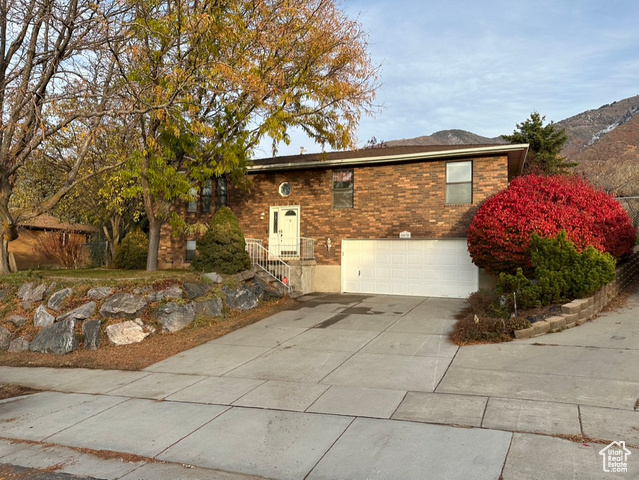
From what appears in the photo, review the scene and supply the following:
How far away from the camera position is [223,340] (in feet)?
33.1

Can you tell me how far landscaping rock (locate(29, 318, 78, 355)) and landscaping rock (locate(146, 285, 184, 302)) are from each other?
167 centimetres

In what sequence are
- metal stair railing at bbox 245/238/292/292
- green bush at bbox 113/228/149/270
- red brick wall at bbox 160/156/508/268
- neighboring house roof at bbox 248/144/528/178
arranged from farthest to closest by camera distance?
green bush at bbox 113/228/149/270
metal stair railing at bbox 245/238/292/292
red brick wall at bbox 160/156/508/268
neighboring house roof at bbox 248/144/528/178

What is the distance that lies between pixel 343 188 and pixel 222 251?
5.25 m

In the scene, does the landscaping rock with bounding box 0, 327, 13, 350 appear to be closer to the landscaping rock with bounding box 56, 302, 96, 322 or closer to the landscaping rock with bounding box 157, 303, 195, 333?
the landscaping rock with bounding box 56, 302, 96, 322

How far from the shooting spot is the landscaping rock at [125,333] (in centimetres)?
1000

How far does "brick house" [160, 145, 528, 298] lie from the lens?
1516 centimetres

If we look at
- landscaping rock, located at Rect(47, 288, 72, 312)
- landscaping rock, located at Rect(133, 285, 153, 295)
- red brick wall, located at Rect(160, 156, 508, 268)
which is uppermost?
red brick wall, located at Rect(160, 156, 508, 268)

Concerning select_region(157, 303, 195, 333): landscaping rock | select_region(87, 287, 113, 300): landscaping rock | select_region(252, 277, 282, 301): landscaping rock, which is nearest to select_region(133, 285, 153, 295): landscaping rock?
select_region(87, 287, 113, 300): landscaping rock

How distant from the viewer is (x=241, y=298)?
13016mm

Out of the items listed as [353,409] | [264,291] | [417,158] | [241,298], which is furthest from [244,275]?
[353,409]

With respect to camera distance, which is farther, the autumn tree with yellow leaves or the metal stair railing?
the metal stair railing

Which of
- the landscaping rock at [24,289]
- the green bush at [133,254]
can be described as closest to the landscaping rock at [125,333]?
the landscaping rock at [24,289]

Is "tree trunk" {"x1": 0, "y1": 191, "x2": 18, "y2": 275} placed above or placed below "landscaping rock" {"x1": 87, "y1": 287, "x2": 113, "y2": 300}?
above

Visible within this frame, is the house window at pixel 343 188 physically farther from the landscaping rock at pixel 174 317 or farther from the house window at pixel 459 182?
the landscaping rock at pixel 174 317
